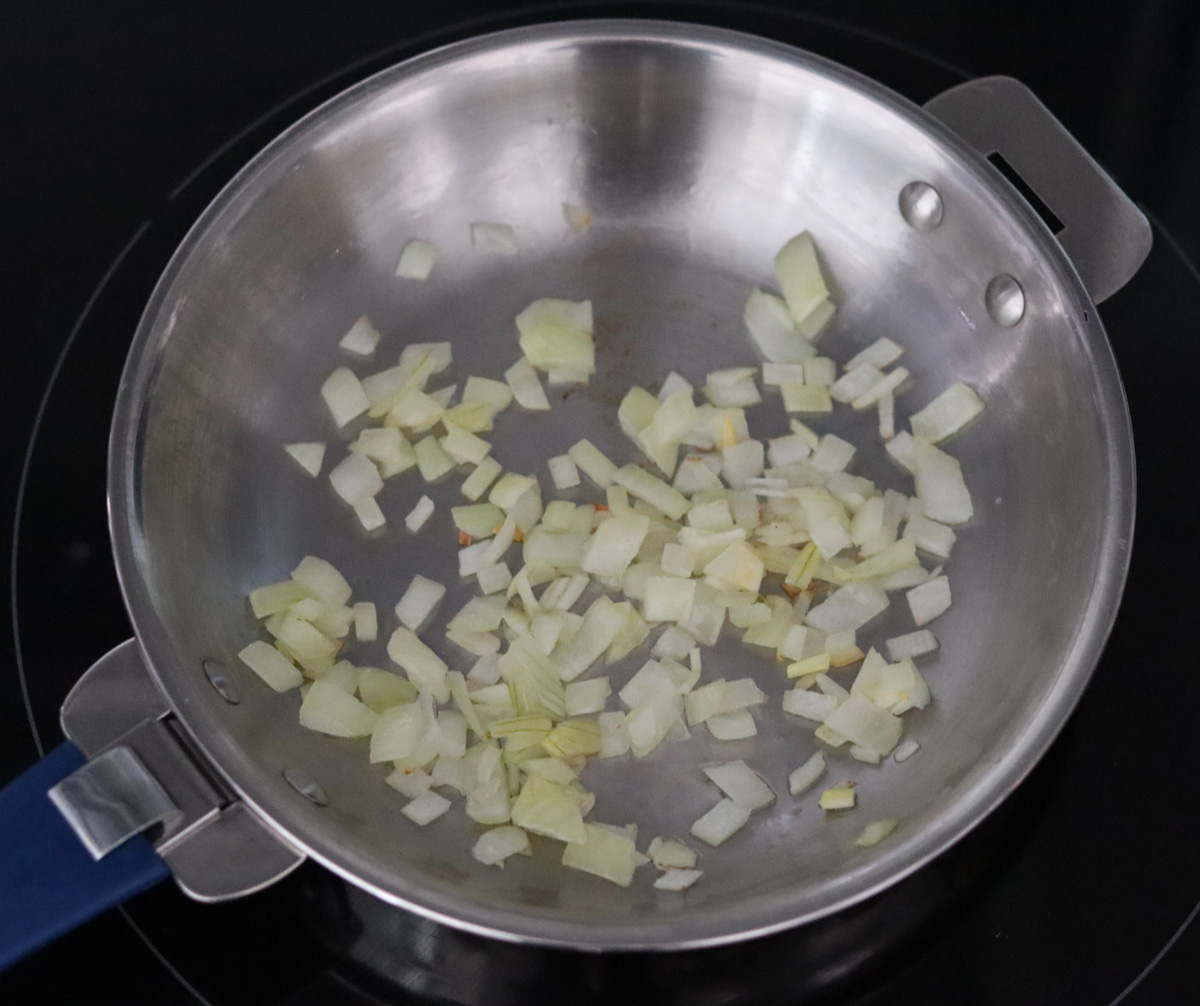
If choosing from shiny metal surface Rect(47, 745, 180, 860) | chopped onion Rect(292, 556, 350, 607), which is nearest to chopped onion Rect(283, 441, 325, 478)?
chopped onion Rect(292, 556, 350, 607)

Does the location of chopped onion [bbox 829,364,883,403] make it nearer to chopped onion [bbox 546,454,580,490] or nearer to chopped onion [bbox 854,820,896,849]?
chopped onion [bbox 546,454,580,490]

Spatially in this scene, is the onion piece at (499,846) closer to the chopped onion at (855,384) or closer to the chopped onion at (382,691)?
the chopped onion at (382,691)

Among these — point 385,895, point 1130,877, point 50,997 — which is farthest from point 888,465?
point 50,997

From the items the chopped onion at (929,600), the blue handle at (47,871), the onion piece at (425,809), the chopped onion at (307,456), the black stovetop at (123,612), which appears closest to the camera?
the blue handle at (47,871)

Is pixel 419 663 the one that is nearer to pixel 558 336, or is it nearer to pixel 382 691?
pixel 382 691

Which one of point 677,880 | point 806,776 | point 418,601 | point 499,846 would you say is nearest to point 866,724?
point 806,776

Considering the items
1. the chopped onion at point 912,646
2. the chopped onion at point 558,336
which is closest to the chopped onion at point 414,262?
the chopped onion at point 558,336
